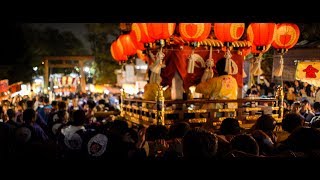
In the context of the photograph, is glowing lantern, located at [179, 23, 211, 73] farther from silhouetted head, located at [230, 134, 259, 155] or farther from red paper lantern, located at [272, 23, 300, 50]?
silhouetted head, located at [230, 134, 259, 155]

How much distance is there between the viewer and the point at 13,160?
3.22 metres

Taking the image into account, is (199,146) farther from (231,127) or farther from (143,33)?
(143,33)

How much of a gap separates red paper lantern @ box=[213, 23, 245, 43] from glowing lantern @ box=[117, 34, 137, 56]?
3.72 m

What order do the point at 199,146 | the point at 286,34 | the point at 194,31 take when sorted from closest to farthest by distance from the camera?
the point at 199,146, the point at 194,31, the point at 286,34

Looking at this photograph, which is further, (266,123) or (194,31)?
(194,31)

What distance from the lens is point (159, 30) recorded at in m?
9.22

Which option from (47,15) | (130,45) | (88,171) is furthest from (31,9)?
(130,45)

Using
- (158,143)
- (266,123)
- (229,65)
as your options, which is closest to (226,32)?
(229,65)

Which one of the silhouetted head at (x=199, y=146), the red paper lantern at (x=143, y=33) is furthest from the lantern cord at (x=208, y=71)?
the silhouetted head at (x=199, y=146)

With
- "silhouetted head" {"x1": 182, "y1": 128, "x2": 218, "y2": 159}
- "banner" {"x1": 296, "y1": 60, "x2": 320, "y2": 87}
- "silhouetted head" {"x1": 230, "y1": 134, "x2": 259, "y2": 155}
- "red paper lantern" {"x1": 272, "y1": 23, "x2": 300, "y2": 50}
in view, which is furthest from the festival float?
"silhouetted head" {"x1": 182, "y1": 128, "x2": 218, "y2": 159}

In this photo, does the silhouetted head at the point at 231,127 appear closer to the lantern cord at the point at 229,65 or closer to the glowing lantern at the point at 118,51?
the lantern cord at the point at 229,65

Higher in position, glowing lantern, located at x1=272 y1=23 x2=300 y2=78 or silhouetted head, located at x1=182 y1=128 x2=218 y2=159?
glowing lantern, located at x1=272 y1=23 x2=300 y2=78

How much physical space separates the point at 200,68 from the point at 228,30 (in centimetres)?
271

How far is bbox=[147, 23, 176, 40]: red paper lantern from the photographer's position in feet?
30.0
